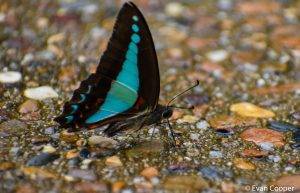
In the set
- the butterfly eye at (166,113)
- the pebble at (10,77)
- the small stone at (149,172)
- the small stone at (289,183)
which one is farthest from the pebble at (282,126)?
the pebble at (10,77)

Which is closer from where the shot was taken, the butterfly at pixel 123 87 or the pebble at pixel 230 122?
the butterfly at pixel 123 87

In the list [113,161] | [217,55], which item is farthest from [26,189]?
[217,55]

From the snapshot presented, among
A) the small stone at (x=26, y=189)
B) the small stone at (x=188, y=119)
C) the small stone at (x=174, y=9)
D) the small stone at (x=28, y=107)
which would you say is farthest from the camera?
the small stone at (x=174, y=9)

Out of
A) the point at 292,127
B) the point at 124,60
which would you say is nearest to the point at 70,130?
the point at 124,60

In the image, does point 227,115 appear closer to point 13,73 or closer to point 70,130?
point 70,130

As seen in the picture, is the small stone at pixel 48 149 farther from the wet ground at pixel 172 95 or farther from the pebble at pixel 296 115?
the pebble at pixel 296 115

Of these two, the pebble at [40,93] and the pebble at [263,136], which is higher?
the pebble at [40,93]

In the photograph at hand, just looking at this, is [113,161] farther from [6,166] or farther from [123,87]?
[6,166]
